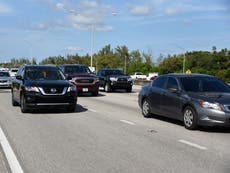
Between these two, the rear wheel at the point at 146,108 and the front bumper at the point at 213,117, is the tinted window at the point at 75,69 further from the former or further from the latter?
the front bumper at the point at 213,117

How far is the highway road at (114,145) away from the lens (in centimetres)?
718

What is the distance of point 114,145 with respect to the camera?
9.09 m

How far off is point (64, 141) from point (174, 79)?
14.1 feet

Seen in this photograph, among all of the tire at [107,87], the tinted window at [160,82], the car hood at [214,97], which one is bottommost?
the tire at [107,87]

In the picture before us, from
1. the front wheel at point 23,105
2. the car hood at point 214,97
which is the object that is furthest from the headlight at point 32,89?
the car hood at point 214,97

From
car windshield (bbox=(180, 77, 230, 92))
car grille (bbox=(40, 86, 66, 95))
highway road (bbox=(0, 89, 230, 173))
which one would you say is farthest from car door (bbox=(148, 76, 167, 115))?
car grille (bbox=(40, 86, 66, 95))

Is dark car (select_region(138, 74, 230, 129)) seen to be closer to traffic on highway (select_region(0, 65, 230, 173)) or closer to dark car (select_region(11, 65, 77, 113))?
traffic on highway (select_region(0, 65, 230, 173))

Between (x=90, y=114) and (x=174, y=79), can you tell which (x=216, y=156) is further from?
(x=90, y=114)

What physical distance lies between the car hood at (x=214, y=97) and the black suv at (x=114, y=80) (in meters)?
18.5

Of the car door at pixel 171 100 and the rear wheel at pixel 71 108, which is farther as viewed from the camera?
the rear wheel at pixel 71 108

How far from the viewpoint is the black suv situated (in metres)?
29.9

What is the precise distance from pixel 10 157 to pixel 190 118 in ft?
16.5

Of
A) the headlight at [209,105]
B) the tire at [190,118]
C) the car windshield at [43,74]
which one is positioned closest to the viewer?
the headlight at [209,105]

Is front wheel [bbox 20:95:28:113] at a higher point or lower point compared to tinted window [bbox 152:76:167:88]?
lower
